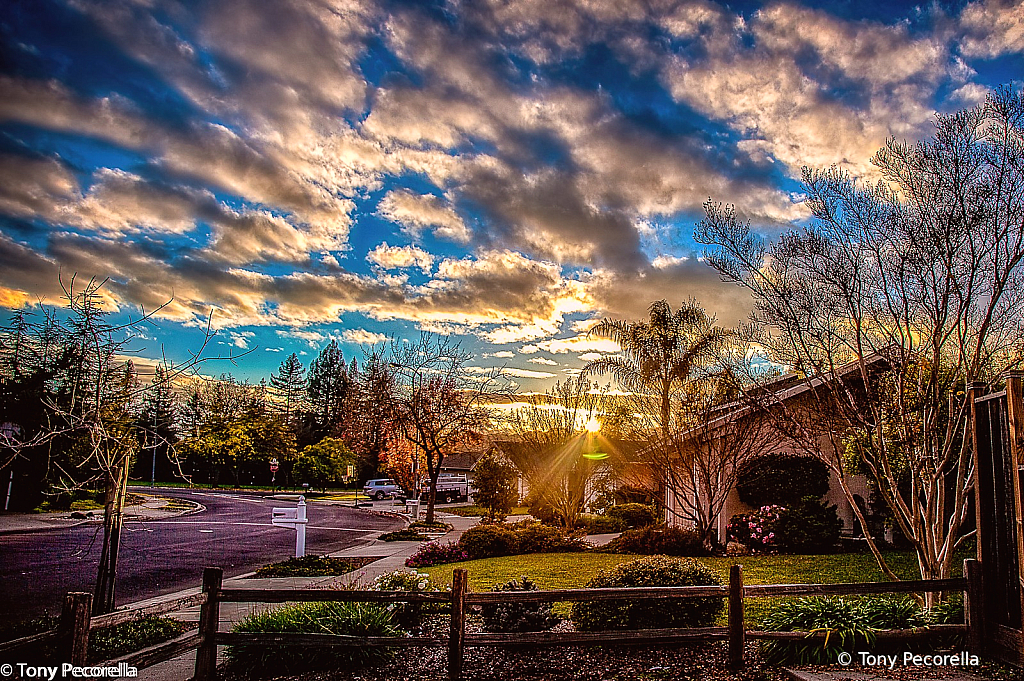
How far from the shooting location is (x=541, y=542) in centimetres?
1783

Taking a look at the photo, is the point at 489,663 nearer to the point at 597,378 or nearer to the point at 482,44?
the point at 482,44

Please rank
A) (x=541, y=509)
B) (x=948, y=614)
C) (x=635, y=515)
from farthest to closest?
(x=541, y=509) < (x=635, y=515) < (x=948, y=614)

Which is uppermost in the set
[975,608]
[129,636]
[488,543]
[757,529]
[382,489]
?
[975,608]

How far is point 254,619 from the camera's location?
698 centimetres

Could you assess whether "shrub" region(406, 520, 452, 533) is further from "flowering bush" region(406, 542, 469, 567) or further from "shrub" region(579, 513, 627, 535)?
"flowering bush" region(406, 542, 469, 567)

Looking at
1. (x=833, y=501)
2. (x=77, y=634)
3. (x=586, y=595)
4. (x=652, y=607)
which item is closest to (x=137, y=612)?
(x=77, y=634)

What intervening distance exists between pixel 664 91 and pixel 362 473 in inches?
2024

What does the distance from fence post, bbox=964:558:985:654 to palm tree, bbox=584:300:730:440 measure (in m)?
12.4

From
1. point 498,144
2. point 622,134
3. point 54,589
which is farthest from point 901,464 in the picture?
point 54,589

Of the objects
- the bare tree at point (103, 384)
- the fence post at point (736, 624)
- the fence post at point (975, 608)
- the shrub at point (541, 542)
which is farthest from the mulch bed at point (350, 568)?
the fence post at point (975, 608)

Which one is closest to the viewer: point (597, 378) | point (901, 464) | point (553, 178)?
point (553, 178)

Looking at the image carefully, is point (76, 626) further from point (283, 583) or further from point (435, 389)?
point (435, 389)

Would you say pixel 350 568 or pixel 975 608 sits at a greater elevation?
pixel 975 608

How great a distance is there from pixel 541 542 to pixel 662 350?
830 centimetres
